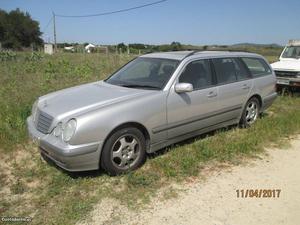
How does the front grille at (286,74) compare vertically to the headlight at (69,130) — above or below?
above

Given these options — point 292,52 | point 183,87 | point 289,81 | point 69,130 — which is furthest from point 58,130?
point 292,52

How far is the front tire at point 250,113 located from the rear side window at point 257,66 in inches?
21.5

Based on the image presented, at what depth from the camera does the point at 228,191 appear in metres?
3.96

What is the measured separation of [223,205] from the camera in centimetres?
364

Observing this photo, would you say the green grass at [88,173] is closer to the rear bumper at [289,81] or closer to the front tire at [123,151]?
the front tire at [123,151]

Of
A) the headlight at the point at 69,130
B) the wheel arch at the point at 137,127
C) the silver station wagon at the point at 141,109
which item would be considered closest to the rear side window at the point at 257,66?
the silver station wagon at the point at 141,109

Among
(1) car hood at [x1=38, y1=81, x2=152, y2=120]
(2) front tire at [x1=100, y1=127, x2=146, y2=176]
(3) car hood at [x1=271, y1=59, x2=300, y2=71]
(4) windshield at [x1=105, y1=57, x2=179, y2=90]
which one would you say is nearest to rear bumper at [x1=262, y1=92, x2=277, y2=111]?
(4) windshield at [x1=105, y1=57, x2=179, y2=90]

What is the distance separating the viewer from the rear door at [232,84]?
5.52 m

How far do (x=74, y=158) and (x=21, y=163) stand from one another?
132 centimetres

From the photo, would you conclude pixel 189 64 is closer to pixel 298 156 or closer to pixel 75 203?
pixel 298 156

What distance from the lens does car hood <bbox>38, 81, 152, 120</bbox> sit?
411cm

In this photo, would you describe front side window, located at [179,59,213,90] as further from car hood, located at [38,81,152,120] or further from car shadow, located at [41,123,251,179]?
car shadow, located at [41,123,251,179]

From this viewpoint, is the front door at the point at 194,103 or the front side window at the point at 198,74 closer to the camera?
the front door at the point at 194,103
